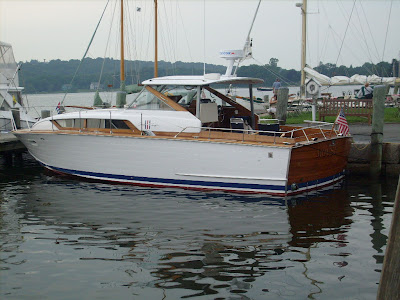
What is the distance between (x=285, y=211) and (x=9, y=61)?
597 inches

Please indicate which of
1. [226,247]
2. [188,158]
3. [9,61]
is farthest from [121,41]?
[226,247]

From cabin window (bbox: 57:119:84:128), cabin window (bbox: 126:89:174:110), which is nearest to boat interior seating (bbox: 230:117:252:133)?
cabin window (bbox: 126:89:174:110)

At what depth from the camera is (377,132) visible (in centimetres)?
1413

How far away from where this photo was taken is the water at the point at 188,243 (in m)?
7.58

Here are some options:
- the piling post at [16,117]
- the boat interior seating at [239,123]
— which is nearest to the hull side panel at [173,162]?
the boat interior seating at [239,123]

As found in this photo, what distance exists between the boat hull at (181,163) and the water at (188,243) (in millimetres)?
353

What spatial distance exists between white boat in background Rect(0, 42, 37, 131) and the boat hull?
5.85 m

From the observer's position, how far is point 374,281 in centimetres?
770

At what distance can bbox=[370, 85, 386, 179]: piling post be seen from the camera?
14164mm

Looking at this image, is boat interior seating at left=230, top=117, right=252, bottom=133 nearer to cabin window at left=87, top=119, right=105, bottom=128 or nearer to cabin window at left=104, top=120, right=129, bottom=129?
cabin window at left=104, top=120, right=129, bottom=129

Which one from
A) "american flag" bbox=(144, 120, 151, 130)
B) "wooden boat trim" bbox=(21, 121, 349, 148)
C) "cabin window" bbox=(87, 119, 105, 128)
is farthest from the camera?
"cabin window" bbox=(87, 119, 105, 128)

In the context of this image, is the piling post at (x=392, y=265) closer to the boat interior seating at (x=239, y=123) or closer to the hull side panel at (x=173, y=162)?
the hull side panel at (x=173, y=162)

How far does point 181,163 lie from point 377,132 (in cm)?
542

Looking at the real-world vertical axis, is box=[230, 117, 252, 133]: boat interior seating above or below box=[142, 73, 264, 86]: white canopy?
below
